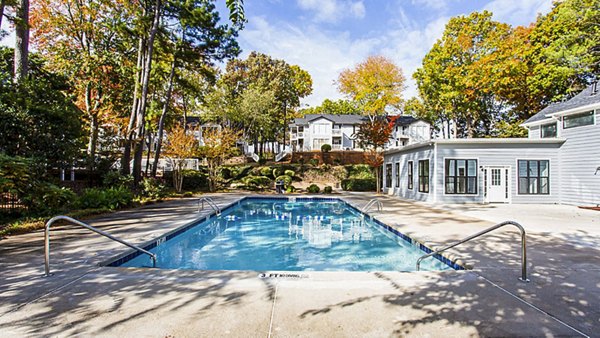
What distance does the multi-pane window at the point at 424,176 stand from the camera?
14328 millimetres

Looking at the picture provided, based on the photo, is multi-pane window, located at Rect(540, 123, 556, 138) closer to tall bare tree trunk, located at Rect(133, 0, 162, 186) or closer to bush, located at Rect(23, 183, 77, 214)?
tall bare tree trunk, located at Rect(133, 0, 162, 186)

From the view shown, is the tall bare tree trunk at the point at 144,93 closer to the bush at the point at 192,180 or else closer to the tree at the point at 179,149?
the tree at the point at 179,149

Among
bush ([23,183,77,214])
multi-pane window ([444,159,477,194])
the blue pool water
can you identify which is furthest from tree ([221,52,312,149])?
bush ([23,183,77,214])

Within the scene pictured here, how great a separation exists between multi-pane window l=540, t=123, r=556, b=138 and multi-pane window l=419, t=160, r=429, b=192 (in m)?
6.72

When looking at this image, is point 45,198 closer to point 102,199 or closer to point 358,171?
point 102,199

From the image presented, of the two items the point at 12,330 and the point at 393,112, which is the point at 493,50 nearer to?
the point at 393,112

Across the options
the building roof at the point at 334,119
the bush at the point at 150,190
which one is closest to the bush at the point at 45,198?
the bush at the point at 150,190

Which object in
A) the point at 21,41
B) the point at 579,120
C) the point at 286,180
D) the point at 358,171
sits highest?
the point at 21,41

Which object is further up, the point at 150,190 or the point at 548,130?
the point at 548,130

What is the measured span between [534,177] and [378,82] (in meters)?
19.3

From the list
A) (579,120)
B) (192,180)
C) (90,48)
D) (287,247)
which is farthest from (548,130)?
(90,48)

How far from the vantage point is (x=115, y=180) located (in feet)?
41.0

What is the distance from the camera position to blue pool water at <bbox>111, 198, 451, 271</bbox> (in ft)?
19.0

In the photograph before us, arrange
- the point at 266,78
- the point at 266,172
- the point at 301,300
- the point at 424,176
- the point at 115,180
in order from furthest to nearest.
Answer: the point at 266,78 → the point at 266,172 → the point at 424,176 → the point at 115,180 → the point at 301,300
